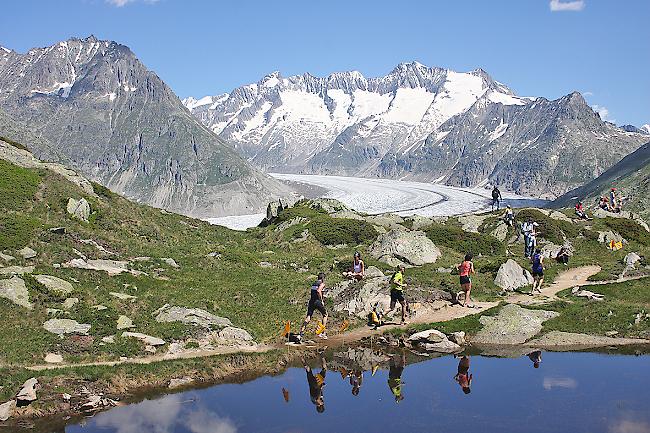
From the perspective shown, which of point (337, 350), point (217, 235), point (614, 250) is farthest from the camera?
point (217, 235)

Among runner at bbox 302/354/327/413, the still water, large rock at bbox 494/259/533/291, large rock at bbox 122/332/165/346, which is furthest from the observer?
large rock at bbox 494/259/533/291

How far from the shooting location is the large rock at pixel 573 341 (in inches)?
1185

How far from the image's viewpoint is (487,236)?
2303 inches

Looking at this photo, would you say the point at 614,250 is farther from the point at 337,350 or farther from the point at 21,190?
the point at 21,190

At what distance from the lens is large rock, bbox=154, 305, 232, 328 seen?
108 feet

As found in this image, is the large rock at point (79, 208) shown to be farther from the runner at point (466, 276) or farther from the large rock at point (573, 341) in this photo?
the large rock at point (573, 341)

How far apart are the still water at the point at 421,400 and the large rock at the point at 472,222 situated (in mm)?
37725

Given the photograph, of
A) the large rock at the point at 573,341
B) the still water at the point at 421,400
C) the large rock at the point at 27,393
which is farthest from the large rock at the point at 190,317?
the large rock at the point at 573,341

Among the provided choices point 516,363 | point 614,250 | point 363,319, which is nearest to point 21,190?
point 363,319

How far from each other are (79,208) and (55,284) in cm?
1761

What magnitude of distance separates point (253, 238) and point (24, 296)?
32.8 meters

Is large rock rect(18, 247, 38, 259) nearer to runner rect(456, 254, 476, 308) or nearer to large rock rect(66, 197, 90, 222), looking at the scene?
large rock rect(66, 197, 90, 222)

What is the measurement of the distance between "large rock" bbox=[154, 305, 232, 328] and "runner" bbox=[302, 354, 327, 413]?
6147 millimetres

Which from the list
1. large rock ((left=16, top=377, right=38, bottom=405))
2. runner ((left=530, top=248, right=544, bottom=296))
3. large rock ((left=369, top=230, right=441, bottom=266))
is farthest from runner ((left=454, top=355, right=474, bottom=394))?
large rock ((left=369, top=230, right=441, bottom=266))
